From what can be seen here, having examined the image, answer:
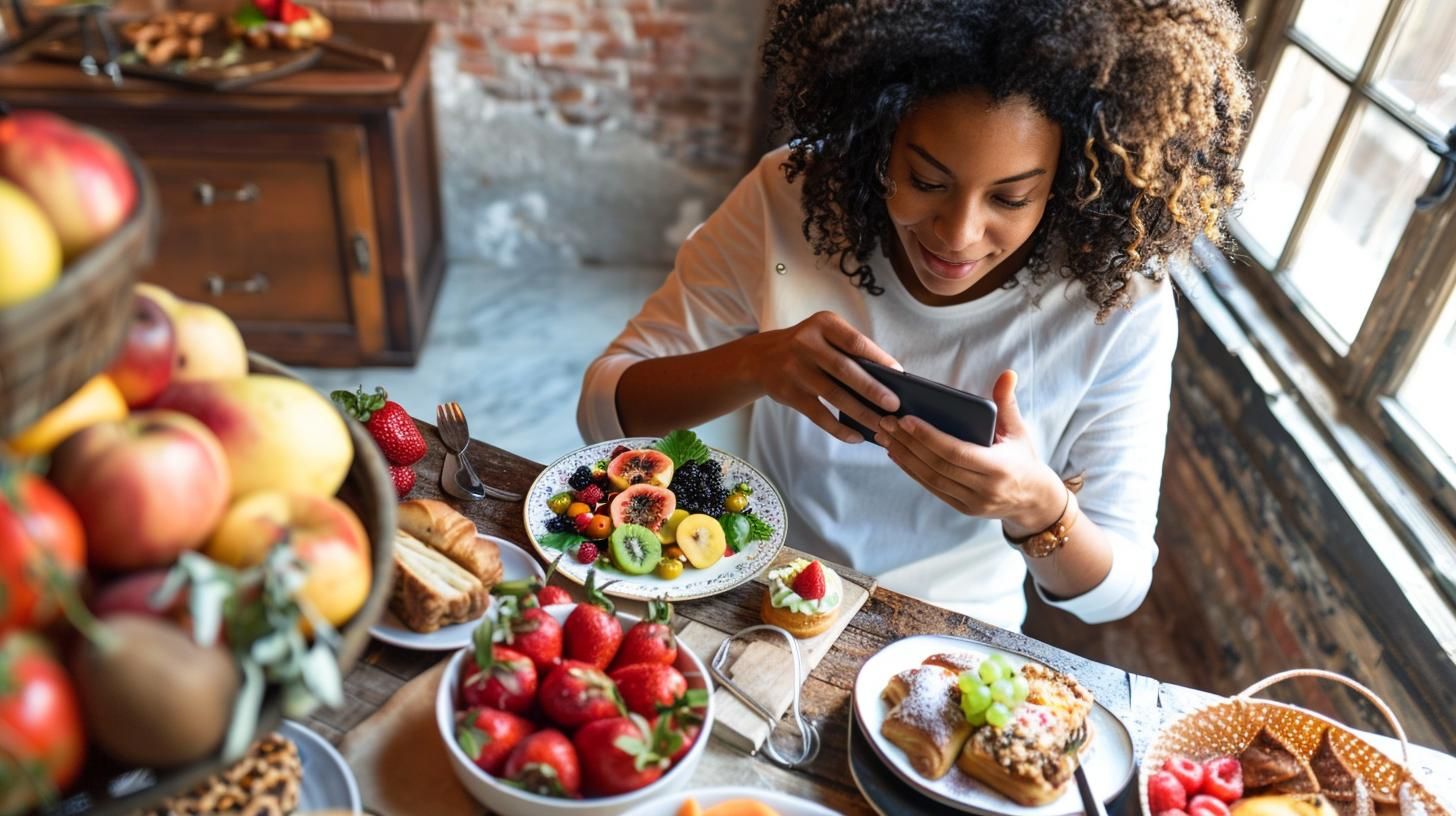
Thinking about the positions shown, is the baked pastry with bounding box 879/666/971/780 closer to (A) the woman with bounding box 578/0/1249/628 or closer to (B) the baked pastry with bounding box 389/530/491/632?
(A) the woman with bounding box 578/0/1249/628

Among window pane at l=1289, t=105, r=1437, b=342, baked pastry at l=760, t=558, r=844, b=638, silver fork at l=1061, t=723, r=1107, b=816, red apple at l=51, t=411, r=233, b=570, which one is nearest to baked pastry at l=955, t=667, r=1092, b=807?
silver fork at l=1061, t=723, r=1107, b=816

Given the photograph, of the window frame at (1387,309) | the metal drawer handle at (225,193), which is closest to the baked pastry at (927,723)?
the window frame at (1387,309)

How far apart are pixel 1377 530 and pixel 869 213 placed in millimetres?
966

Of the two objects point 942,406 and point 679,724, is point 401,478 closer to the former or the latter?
point 679,724

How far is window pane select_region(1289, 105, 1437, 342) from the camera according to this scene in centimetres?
182

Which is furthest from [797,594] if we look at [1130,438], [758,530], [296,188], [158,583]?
[296,188]

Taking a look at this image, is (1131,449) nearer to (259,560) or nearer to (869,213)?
(869,213)

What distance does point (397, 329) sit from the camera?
9.98ft

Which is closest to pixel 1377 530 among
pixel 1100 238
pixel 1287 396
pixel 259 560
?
pixel 1287 396

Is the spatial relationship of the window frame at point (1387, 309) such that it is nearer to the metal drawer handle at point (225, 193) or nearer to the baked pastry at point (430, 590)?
the baked pastry at point (430, 590)

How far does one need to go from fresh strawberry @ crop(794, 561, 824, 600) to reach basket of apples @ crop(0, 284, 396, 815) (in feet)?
1.83

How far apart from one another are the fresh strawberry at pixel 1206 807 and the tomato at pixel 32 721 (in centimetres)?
91

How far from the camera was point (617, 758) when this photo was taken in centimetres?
86

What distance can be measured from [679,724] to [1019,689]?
0.34m
